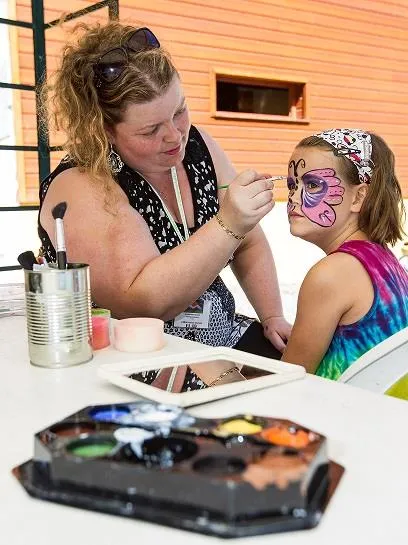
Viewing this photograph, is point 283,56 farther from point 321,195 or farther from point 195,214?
point 321,195

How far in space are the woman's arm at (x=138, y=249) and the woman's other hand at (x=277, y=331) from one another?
0.37 meters

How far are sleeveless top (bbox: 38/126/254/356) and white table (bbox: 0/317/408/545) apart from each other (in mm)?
590

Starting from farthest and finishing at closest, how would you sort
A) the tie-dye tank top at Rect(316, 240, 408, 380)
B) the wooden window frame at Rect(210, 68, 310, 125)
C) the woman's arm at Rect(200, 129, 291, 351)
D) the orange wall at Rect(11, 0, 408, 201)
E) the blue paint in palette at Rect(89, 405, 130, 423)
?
1. the wooden window frame at Rect(210, 68, 310, 125)
2. the orange wall at Rect(11, 0, 408, 201)
3. the woman's arm at Rect(200, 129, 291, 351)
4. the tie-dye tank top at Rect(316, 240, 408, 380)
5. the blue paint in palette at Rect(89, 405, 130, 423)

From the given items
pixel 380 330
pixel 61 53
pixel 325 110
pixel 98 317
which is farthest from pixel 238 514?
pixel 325 110

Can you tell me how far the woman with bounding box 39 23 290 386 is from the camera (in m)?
1.33

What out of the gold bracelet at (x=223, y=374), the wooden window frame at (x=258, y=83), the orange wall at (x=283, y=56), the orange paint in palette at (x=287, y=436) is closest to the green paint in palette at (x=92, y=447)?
the orange paint in palette at (x=287, y=436)

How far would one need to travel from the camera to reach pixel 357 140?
1.42 m

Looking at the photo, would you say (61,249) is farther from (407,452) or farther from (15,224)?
(15,224)

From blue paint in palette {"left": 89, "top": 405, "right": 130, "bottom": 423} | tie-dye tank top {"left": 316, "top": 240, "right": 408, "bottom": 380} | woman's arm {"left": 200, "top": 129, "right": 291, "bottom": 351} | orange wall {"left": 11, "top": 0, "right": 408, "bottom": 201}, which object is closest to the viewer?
blue paint in palette {"left": 89, "top": 405, "right": 130, "bottom": 423}

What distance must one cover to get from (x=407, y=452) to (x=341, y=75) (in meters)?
8.19

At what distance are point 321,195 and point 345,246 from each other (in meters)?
0.18

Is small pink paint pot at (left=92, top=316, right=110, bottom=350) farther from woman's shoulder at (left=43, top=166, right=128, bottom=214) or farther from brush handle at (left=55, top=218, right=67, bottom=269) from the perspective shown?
woman's shoulder at (left=43, top=166, right=128, bottom=214)

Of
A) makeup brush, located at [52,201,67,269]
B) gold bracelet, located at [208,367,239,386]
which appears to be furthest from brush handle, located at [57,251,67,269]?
gold bracelet, located at [208,367,239,386]

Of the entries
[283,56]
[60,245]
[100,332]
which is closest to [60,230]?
[60,245]
